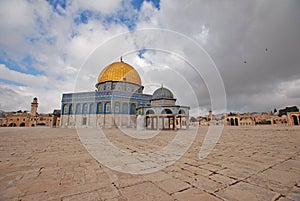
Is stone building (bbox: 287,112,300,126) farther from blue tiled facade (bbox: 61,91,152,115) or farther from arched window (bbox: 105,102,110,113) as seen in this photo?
arched window (bbox: 105,102,110,113)

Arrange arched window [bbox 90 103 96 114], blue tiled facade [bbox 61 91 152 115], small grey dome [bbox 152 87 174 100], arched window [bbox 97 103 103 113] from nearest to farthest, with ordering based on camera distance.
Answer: small grey dome [bbox 152 87 174 100], blue tiled facade [bbox 61 91 152 115], arched window [bbox 97 103 103 113], arched window [bbox 90 103 96 114]

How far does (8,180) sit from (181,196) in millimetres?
2752

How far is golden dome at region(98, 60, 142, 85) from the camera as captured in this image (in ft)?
102

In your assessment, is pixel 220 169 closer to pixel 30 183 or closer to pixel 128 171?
pixel 128 171

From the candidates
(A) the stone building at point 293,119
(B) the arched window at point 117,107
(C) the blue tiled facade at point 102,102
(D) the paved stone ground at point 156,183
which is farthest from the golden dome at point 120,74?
(A) the stone building at point 293,119

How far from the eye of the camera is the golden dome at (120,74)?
3123 cm

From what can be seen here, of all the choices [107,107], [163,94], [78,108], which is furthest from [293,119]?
[78,108]

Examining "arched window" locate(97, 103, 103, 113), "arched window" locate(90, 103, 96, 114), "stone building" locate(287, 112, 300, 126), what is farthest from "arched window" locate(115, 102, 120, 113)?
"stone building" locate(287, 112, 300, 126)

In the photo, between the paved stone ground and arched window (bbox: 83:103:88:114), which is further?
arched window (bbox: 83:103:88:114)

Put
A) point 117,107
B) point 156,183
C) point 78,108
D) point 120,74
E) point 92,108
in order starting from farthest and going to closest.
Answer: point 120,74
point 78,108
point 92,108
point 117,107
point 156,183

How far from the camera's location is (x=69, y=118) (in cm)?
3038

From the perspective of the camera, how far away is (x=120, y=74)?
31.4 meters

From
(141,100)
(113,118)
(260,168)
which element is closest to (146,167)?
(260,168)

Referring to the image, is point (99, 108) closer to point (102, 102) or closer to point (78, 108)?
point (102, 102)
